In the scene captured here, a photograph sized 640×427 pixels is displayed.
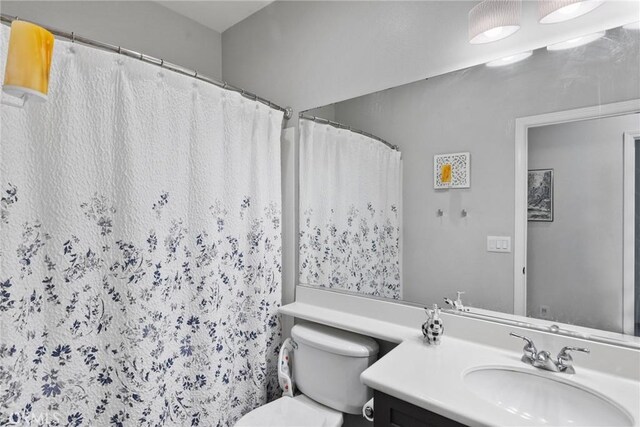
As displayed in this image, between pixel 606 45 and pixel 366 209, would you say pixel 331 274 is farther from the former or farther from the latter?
pixel 606 45

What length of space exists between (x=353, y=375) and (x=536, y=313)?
0.77 metres

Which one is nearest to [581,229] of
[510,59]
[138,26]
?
[510,59]

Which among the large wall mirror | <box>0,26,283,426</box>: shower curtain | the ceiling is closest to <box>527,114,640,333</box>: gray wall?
the large wall mirror

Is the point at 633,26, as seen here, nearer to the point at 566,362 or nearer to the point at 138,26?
the point at 566,362

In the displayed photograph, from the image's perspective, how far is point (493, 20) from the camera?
117cm

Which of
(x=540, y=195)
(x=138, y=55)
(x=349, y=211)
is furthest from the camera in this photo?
(x=349, y=211)

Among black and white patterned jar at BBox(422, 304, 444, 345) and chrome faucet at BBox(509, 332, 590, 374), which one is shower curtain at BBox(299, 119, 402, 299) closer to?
black and white patterned jar at BBox(422, 304, 444, 345)

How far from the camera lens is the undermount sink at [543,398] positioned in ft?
2.97

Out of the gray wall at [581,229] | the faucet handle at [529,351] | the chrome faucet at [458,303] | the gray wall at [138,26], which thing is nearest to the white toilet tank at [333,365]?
the chrome faucet at [458,303]

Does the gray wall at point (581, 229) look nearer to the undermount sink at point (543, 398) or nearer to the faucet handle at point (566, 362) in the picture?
the faucet handle at point (566, 362)

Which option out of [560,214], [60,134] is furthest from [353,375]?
[60,134]

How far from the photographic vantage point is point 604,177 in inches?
41.0

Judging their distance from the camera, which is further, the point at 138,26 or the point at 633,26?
the point at 138,26

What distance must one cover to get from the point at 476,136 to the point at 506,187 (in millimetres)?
237
